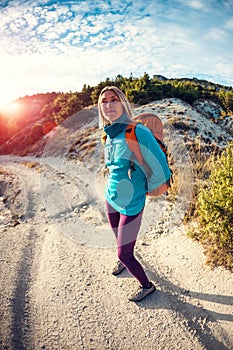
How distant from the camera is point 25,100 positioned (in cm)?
4875

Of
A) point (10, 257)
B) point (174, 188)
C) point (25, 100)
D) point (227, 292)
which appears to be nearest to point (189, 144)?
point (174, 188)

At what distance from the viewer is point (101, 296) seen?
340cm

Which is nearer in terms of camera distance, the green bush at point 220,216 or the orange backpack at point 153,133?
the orange backpack at point 153,133

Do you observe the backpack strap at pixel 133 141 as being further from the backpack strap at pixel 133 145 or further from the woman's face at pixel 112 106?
the woman's face at pixel 112 106

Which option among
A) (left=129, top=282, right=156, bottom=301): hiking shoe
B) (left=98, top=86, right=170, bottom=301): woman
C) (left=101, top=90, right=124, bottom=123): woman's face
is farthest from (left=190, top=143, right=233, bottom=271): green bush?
(left=101, top=90, right=124, bottom=123): woman's face

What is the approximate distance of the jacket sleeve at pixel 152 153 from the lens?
2525mm

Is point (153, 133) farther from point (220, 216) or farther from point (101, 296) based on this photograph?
point (101, 296)

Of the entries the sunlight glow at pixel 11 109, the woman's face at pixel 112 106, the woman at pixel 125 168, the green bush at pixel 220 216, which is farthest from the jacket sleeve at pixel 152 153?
the sunlight glow at pixel 11 109

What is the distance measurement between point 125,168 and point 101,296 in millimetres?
2016

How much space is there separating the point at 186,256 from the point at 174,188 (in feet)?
7.36

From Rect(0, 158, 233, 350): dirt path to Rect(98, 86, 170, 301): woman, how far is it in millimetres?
805

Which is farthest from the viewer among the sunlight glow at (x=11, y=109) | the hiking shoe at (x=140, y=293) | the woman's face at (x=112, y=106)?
the sunlight glow at (x=11, y=109)

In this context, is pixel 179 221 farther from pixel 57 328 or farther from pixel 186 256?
pixel 57 328

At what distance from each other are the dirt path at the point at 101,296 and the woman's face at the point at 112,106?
2566 mm
